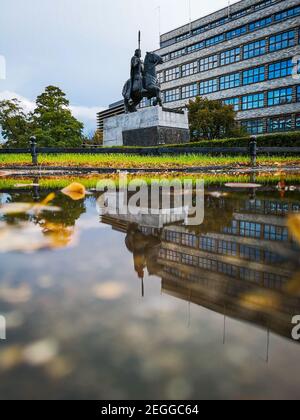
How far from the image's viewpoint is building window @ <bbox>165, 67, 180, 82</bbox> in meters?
44.6

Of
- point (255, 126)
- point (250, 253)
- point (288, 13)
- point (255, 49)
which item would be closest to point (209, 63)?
point (255, 49)

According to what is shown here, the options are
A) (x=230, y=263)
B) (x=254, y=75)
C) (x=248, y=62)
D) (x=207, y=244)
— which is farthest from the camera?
(x=248, y=62)

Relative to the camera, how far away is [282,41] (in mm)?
32500

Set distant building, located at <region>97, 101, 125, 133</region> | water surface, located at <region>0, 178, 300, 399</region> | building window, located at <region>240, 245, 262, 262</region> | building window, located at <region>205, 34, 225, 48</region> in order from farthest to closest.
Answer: distant building, located at <region>97, 101, 125, 133</region>
building window, located at <region>205, 34, 225, 48</region>
building window, located at <region>240, 245, 262, 262</region>
water surface, located at <region>0, 178, 300, 399</region>

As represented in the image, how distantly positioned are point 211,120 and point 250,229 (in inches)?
983

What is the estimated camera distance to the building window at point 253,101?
34906mm

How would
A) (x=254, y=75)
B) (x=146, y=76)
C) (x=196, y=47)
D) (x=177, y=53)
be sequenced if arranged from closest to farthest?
1. (x=146, y=76)
2. (x=254, y=75)
3. (x=196, y=47)
4. (x=177, y=53)

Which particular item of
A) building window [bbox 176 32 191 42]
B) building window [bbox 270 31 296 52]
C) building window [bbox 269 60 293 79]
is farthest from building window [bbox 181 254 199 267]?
building window [bbox 176 32 191 42]

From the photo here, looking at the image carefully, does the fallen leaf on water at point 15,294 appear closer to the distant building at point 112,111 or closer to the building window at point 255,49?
the building window at point 255,49

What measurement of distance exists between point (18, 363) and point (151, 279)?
24.6 inches

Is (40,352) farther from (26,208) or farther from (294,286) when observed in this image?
(26,208)

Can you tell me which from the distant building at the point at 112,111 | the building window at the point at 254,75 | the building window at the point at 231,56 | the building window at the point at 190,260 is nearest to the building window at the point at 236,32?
the building window at the point at 231,56

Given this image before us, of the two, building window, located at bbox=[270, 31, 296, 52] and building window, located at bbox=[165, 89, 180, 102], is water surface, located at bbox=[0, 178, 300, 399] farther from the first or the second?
building window, located at bbox=[165, 89, 180, 102]
